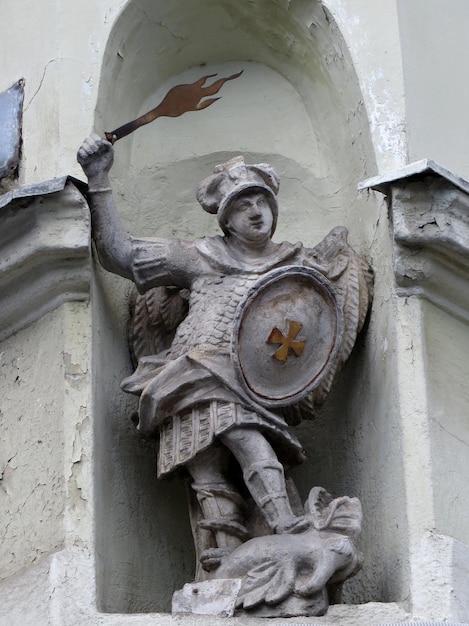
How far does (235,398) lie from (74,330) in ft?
1.50

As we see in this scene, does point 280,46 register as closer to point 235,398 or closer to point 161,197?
point 161,197

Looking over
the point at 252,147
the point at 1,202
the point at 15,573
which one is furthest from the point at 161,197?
the point at 15,573

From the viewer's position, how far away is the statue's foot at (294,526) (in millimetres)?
4719

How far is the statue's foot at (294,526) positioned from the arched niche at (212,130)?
0.51m

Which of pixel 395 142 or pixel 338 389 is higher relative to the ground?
pixel 395 142

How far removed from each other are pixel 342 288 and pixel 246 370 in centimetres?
44

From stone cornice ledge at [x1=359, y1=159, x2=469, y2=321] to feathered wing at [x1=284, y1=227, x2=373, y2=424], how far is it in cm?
12

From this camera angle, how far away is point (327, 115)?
18.5 feet

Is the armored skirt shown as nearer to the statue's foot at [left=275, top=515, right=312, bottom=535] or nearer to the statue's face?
the statue's face

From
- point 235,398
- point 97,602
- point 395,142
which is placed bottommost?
point 97,602

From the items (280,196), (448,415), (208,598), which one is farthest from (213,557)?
(280,196)

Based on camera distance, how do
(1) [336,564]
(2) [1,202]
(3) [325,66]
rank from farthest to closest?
(3) [325,66]
(2) [1,202]
(1) [336,564]

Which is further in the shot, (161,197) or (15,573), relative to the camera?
(161,197)

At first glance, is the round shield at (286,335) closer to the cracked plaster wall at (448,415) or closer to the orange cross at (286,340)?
the orange cross at (286,340)
